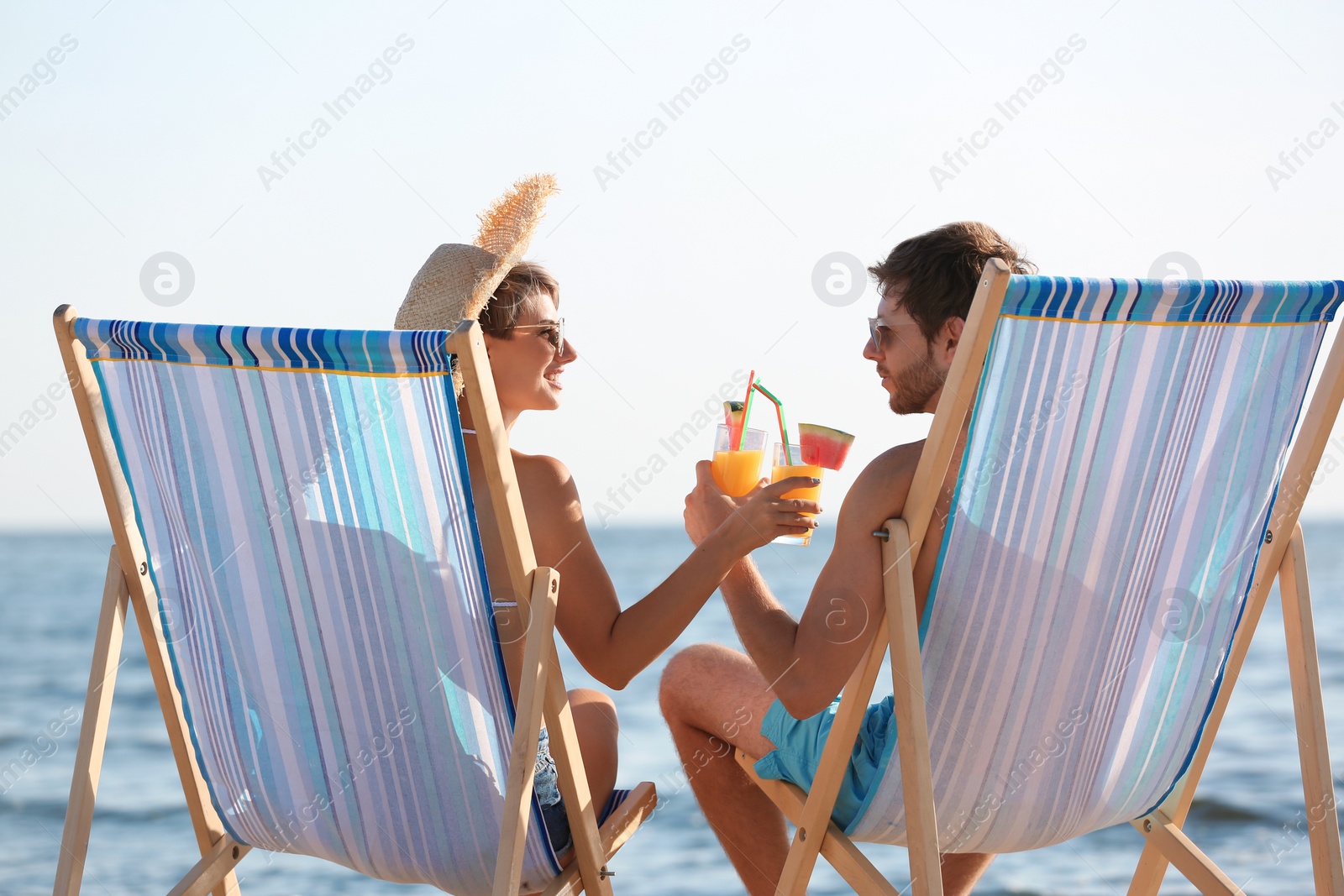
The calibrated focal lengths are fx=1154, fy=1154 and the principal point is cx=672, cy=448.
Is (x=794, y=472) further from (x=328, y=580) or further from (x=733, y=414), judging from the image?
Result: (x=328, y=580)

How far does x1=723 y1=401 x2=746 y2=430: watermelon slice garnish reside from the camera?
7.92 feet

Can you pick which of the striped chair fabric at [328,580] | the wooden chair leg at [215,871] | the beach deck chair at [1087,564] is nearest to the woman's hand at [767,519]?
the beach deck chair at [1087,564]

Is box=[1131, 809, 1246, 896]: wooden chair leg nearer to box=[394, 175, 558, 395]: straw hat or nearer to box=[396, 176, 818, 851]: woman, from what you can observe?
box=[396, 176, 818, 851]: woman

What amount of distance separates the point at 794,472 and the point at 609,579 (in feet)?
1.45

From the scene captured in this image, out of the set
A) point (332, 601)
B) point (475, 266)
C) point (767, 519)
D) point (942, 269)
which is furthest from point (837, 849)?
point (475, 266)

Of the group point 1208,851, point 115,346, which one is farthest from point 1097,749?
point 1208,851

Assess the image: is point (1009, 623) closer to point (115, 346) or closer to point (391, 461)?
point (391, 461)

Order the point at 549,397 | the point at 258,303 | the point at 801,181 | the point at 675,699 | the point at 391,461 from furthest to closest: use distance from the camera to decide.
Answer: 1. the point at 801,181
2. the point at 258,303
3. the point at 675,699
4. the point at 549,397
5. the point at 391,461

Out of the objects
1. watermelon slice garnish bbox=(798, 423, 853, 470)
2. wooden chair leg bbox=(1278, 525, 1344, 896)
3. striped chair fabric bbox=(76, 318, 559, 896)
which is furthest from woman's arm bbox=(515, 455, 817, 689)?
wooden chair leg bbox=(1278, 525, 1344, 896)

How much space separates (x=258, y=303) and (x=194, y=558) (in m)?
12.9

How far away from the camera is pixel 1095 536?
6.71 ft

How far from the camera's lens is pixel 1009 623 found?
2.07 metres

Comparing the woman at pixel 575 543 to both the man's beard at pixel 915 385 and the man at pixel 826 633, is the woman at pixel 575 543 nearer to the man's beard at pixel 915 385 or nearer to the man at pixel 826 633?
the man at pixel 826 633

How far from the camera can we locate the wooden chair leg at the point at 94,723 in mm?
2115
